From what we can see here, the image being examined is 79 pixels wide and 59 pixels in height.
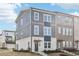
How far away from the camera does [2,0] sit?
2990 mm

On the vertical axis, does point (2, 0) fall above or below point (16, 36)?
above

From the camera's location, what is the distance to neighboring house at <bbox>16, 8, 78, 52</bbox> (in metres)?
2.98

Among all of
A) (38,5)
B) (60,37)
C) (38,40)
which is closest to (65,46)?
(60,37)

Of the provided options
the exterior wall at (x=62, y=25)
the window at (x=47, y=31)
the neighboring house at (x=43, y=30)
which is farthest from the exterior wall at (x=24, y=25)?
the exterior wall at (x=62, y=25)

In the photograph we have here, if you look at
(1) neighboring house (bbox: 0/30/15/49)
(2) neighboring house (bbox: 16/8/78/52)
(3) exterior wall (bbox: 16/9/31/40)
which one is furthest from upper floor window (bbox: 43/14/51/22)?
(1) neighboring house (bbox: 0/30/15/49)

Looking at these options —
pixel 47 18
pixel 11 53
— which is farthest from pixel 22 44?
pixel 47 18

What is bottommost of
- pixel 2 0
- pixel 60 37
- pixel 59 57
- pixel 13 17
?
pixel 59 57

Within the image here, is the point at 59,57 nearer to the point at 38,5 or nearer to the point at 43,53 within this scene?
the point at 43,53

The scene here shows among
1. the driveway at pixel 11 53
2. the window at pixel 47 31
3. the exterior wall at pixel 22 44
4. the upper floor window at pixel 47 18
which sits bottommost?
the driveway at pixel 11 53

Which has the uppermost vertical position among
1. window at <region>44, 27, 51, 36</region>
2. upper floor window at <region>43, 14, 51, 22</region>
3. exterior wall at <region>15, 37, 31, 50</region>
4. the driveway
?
upper floor window at <region>43, 14, 51, 22</region>

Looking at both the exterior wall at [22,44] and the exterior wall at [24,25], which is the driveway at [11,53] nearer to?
the exterior wall at [22,44]

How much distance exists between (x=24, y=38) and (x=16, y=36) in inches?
4.1

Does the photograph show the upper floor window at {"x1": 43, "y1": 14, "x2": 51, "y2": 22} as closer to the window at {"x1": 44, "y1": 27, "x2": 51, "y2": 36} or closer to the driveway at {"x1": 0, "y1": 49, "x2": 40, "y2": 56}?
the window at {"x1": 44, "y1": 27, "x2": 51, "y2": 36}

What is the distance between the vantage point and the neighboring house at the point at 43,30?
9.79ft
